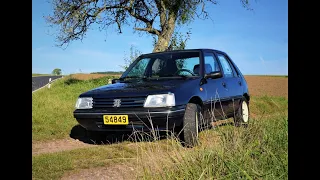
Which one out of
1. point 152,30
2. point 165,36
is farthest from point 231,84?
point 152,30

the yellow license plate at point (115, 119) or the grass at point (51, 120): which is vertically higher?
the yellow license plate at point (115, 119)

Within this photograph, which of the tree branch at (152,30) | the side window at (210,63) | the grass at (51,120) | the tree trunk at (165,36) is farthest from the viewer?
the tree branch at (152,30)

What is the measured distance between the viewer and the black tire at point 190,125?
444cm

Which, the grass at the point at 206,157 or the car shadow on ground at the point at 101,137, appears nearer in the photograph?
the grass at the point at 206,157

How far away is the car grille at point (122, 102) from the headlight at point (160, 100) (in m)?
0.09

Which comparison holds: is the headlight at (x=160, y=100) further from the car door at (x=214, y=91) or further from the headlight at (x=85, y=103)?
the headlight at (x=85, y=103)

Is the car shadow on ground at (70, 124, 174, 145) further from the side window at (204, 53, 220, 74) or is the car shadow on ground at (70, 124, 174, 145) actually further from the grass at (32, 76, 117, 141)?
the side window at (204, 53, 220, 74)

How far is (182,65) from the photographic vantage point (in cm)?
567

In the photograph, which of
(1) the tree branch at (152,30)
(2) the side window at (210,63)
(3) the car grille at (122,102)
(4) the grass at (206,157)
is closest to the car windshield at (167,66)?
(2) the side window at (210,63)

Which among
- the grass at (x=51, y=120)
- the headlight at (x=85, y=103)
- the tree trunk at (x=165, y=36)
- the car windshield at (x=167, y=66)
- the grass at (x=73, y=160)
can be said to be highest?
the tree trunk at (x=165, y=36)

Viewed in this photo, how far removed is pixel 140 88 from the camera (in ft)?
15.9
